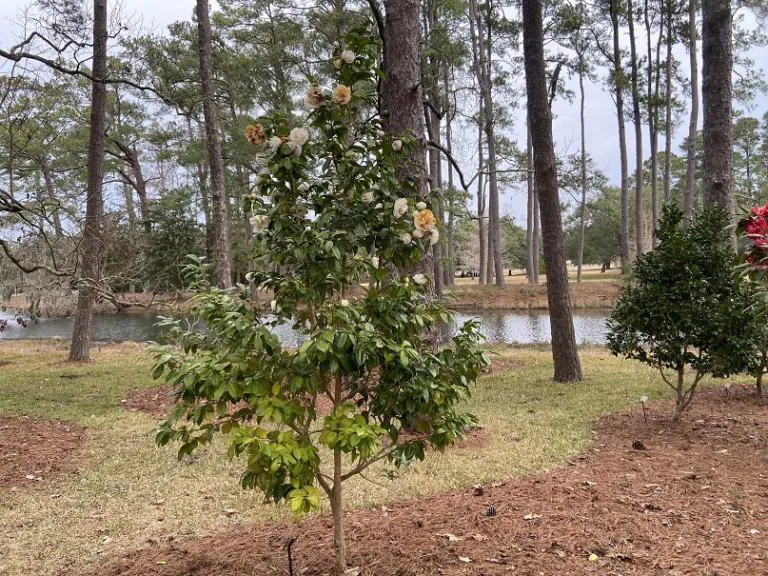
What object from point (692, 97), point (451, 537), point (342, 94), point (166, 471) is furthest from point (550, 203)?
point (692, 97)

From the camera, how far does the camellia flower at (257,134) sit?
2094mm

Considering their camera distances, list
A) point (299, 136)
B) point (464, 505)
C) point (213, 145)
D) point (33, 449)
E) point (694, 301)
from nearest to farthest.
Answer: point (299, 136), point (464, 505), point (694, 301), point (33, 449), point (213, 145)

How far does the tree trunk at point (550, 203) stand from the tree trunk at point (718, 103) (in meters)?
1.97

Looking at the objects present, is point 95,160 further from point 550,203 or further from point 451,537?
point 451,537

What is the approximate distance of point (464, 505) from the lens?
3.29m

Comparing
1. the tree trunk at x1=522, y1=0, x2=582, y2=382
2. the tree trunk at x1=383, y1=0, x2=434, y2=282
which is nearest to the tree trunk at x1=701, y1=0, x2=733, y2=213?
the tree trunk at x1=522, y1=0, x2=582, y2=382

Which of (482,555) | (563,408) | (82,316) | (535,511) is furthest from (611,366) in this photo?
(82,316)

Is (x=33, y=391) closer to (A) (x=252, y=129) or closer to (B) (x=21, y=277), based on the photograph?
(B) (x=21, y=277)

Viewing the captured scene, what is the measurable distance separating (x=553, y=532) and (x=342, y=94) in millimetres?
2401

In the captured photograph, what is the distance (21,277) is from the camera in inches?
442

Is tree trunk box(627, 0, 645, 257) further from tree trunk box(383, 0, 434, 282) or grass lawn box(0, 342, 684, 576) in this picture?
tree trunk box(383, 0, 434, 282)

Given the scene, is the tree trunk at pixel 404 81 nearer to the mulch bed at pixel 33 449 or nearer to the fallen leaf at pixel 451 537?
the fallen leaf at pixel 451 537

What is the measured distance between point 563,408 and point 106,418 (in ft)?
17.3

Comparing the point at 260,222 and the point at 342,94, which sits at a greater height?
the point at 342,94
